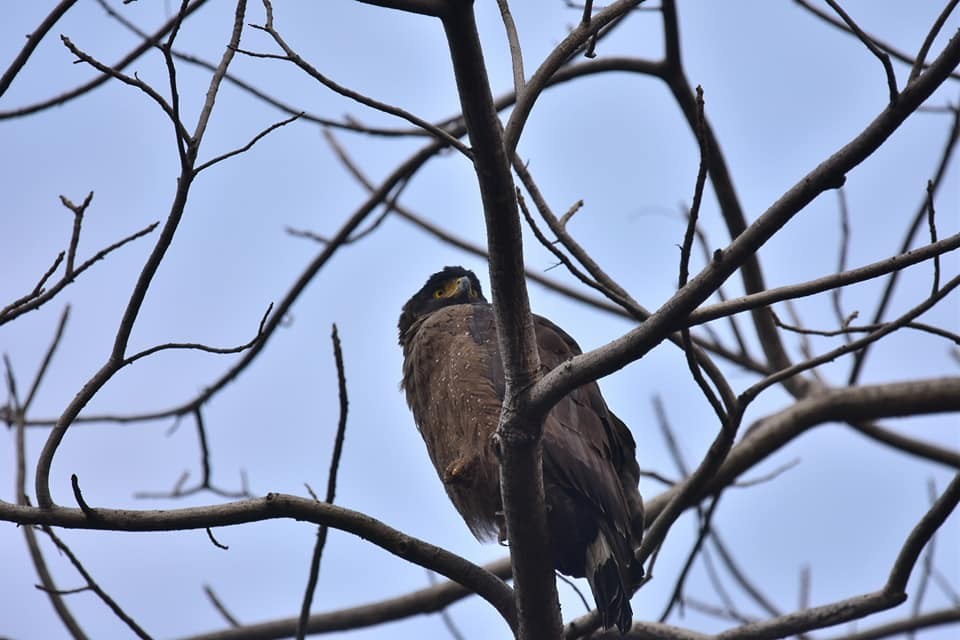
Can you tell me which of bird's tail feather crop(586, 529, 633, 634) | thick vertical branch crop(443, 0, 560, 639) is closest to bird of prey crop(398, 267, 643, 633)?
bird's tail feather crop(586, 529, 633, 634)

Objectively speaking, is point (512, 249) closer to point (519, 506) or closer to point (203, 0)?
point (519, 506)

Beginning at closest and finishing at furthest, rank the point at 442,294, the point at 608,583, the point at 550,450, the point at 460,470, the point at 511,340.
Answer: the point at 511,340
the point at 608,583
the point at 550,450
the point at 460,470
the point at 442,294

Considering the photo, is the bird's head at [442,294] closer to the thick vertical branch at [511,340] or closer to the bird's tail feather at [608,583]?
the bird's tail feather at [608,583]

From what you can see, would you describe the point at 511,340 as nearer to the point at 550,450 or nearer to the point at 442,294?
the point at 550,450

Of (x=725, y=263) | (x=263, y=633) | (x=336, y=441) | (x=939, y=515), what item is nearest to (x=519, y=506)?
(x=336, y=441)

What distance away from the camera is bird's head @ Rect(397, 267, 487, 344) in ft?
18.9

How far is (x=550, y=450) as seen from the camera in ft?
13.0

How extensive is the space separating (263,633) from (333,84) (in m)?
3.24

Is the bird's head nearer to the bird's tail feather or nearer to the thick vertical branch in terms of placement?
the bird's tail feather

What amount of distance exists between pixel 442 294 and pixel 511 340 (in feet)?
9.39

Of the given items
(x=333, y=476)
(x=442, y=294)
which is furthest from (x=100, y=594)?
(x=442, y=294)

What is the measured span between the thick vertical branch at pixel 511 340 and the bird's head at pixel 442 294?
Result: 250 cm

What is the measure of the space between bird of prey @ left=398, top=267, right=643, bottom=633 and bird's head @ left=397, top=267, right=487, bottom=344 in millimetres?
582

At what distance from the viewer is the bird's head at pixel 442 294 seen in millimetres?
5773
